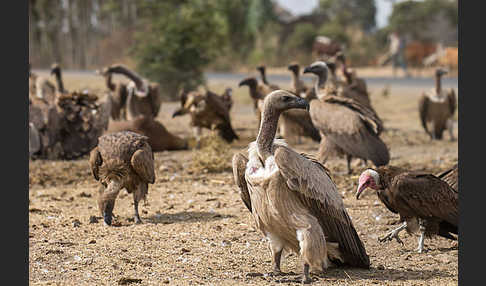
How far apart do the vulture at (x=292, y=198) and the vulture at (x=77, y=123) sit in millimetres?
6830

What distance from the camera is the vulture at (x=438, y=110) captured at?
45.2 ft

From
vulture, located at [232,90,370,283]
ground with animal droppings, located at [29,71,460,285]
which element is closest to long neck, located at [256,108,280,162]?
vulture, located at [232,90,370,283]

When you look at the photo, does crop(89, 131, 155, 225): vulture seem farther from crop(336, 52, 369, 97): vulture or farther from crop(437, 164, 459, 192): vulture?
crop(336, 52, 369, 97): vulture

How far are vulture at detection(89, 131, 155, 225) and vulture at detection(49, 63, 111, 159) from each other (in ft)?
14.9

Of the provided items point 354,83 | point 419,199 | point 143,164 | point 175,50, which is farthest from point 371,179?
point 175,50

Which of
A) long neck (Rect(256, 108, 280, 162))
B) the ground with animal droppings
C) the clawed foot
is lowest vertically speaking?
the ground with animal droppings

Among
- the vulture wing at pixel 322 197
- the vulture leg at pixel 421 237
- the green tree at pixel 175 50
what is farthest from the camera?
the green tree at pixel 175 50

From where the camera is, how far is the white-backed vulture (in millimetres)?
11453

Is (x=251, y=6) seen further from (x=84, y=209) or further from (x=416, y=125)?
(x=84, y=209)

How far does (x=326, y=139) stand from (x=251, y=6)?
40257 mm

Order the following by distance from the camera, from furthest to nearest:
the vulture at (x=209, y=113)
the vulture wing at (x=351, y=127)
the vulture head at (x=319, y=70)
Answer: the vulture at (x=209, y=113) < the vulture head at (x=319, y=70) < the vulture wing at (x=351, y=127)

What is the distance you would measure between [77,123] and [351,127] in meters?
4.67

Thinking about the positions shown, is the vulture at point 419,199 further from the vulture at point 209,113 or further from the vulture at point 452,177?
the vulture at point 209,113

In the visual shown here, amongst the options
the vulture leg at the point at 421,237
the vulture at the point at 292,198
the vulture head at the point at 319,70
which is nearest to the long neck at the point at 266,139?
the vulture at the point at 292,198
